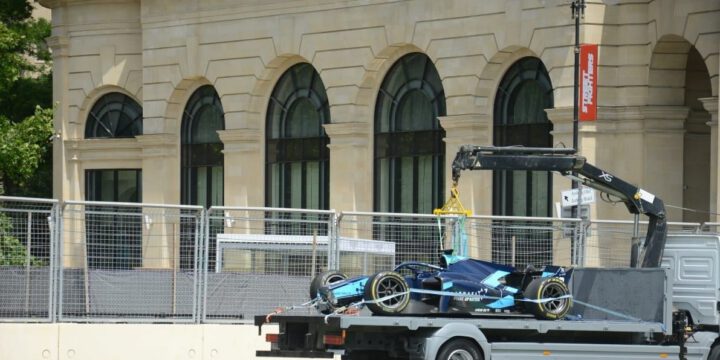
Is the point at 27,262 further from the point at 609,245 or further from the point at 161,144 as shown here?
the point at 161,144

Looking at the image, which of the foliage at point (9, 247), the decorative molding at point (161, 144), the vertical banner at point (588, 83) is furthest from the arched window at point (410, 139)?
the foliage at point (9, 247)

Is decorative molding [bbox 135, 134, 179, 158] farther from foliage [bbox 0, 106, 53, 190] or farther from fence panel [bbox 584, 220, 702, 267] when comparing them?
fence panel [bbox 584, 220, 702, 267]

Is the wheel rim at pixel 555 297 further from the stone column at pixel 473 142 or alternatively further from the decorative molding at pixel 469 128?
the decorative molding at pixel 469 128

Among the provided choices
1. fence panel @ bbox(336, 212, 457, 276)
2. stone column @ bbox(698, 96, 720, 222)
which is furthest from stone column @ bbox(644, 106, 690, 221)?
fence panel @ bbox(336, 212, 457, 276)

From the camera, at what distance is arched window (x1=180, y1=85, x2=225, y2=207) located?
5278cm

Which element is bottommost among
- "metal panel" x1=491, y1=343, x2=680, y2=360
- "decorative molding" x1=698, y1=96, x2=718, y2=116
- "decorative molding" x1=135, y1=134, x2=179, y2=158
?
"metal panel" x1=491, y1=343, x2=680, y2=360

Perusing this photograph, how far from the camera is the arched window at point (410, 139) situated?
47.1 metres

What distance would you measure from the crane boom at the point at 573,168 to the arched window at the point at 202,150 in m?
30.2

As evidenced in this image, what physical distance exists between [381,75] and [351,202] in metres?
3.65

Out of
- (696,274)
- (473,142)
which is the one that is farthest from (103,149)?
(696,274)

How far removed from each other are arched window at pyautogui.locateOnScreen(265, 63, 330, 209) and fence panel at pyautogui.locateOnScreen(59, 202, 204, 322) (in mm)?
23252

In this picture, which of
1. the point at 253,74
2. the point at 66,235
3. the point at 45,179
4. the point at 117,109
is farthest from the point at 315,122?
the point at 66,235

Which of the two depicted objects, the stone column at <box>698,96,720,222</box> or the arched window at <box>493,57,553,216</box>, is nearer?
the stone column at <box>698,96,720,222</box>

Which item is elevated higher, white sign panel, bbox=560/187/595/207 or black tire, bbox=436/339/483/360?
white sign panel, bbox=560/187/595/207
